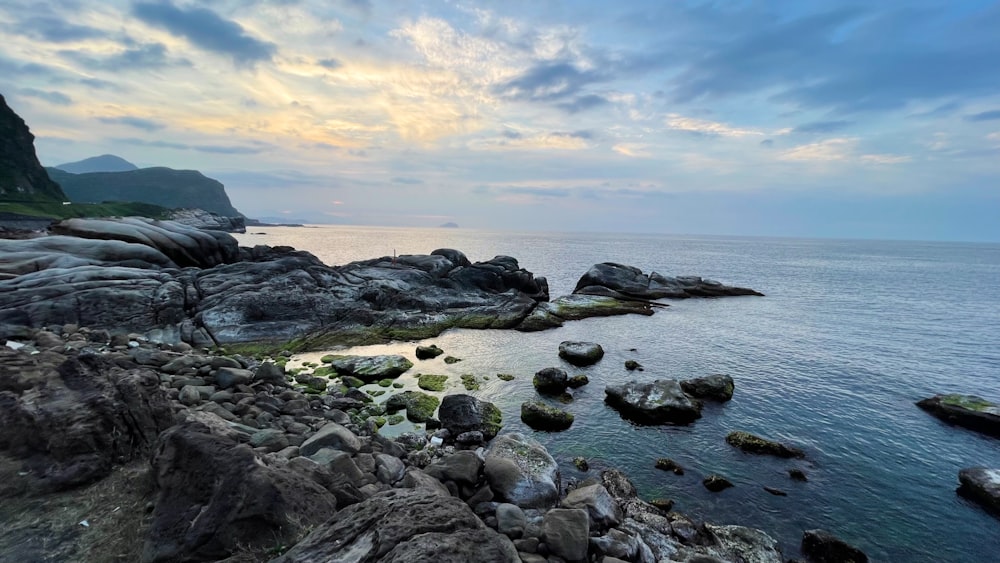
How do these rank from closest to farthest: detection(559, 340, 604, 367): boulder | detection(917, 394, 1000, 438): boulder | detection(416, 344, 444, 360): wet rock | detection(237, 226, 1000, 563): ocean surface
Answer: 1. detection(237, 226, 1000, 563): ocean surface
2. detection(917, 394, 1000, 438): boulder
3. detection(416, 344, 444, 360): wet rock
4. detection(559, 340, 604, 367): boulder

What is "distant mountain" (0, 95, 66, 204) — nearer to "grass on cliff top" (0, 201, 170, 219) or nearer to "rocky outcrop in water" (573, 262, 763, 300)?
"grass on cliff top" (0, 201, 170, 219)

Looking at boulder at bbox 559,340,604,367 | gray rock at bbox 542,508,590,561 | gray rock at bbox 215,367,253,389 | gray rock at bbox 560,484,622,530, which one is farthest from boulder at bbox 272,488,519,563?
boulder at bbox 559,340,604,367

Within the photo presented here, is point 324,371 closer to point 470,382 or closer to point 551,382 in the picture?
point 470,382

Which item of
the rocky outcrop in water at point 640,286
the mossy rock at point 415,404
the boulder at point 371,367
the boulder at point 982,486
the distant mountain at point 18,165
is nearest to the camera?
the boulder at point 982,486

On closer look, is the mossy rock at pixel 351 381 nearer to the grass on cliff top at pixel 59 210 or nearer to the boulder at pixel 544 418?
the boulder at pixel 544 418

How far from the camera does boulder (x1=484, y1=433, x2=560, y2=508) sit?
1348 cm

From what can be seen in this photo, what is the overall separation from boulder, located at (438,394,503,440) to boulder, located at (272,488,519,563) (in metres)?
13.8

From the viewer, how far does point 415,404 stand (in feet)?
76.3

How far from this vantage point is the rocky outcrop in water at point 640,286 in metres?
63.9

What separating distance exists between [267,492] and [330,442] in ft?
19.2

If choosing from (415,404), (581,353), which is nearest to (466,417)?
(415,404)

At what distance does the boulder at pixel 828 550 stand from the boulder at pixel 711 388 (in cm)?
1231

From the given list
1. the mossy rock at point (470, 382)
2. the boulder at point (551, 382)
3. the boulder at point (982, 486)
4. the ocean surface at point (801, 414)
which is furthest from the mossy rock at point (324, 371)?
the boulder at point (982, 486)

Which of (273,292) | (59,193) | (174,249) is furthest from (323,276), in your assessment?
(59,193)
